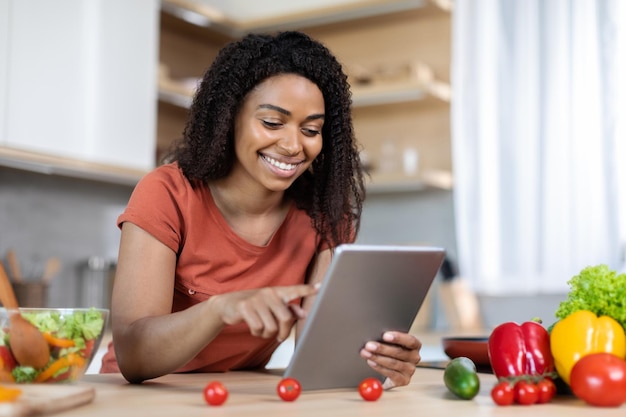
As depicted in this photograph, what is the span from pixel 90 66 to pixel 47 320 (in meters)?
2.27

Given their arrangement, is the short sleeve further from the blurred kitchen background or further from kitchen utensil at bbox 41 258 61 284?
kitchen utensil at bbox 41 258 61 284

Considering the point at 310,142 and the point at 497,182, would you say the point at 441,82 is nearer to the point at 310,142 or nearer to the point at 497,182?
the point at 497,182

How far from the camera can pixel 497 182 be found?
11.5ft

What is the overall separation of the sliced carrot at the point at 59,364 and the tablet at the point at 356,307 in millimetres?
272

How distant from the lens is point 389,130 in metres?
3.96

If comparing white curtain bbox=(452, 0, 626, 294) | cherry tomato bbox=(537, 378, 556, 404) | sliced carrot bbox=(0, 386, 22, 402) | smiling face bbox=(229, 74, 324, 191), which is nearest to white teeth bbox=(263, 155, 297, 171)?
smiling face bbox=(229, 74, 324, 191)

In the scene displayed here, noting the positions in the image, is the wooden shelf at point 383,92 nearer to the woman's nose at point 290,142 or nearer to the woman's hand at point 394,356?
the woman's nose at point 290,142

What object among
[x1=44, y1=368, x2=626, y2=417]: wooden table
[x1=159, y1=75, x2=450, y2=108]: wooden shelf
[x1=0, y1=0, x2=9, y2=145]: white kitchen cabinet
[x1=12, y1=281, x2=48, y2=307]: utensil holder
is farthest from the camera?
[x1=159, y1=75, x2=450, y2=108]: wooden shelf

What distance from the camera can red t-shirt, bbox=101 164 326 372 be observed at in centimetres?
153

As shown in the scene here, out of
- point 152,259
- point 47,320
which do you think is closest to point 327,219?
point 152,259

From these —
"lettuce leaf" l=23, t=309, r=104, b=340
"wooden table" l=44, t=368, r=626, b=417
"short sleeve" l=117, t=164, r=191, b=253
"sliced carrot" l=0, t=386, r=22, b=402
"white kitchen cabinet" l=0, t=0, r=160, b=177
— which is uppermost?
"white kitchen cabinet" l=0, t=0, r=160, b=177

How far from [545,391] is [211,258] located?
2.36 feet

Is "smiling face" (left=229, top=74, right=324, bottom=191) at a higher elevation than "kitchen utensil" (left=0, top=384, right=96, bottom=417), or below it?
higher

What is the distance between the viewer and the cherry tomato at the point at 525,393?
108 cm
